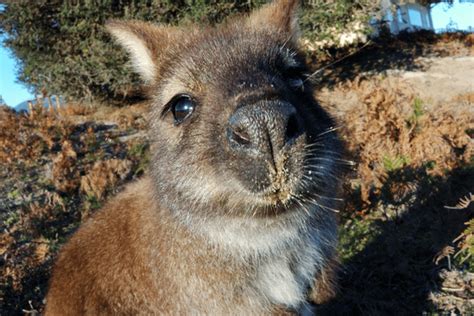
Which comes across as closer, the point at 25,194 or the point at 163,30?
the point at 163,30

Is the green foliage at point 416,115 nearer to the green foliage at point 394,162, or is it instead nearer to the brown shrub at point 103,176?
the green foliage at point 394,162

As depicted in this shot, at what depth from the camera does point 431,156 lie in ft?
20.9

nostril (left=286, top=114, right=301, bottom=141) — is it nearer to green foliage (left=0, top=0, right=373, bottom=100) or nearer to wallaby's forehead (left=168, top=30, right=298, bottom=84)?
wallaby's forehead (left=168, top=30, right=298, bottom=84)

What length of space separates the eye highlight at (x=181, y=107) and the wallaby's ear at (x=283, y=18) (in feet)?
3.34

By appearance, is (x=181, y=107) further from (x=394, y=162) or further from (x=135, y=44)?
(x=394, y=162)

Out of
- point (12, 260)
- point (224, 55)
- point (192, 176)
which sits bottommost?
point (12, 260)

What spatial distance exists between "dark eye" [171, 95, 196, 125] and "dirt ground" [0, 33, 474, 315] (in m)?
1.11

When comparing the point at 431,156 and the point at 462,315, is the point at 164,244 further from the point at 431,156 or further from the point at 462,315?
the point at 431,156

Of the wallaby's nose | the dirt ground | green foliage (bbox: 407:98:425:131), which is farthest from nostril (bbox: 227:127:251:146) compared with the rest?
green foliage (bbox: 407:98:425:131)

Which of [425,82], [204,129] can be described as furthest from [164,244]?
[425,82]

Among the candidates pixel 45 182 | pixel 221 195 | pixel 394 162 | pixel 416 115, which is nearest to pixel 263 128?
pixel 221 195

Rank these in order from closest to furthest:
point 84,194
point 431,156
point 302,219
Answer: point 302,219, point 431,156, point 84,194

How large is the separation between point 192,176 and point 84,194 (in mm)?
5566

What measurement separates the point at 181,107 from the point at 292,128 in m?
0.96
